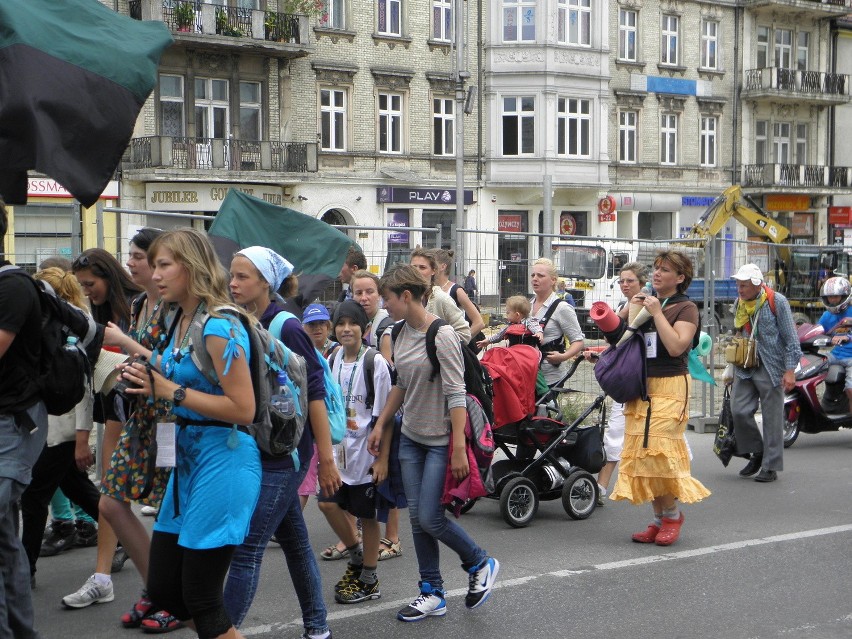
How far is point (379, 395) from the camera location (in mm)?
6508

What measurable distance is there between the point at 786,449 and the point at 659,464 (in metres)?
4.91

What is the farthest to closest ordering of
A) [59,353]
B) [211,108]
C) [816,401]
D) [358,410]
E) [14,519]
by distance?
[211,108] → [816,401] → [358,410] → [14,519] → [59,353]

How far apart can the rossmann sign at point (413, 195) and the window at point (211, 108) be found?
521cm

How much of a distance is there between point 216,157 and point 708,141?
770 inches

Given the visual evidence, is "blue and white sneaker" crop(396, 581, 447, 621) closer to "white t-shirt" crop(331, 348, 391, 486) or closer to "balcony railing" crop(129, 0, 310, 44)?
"white t-shirt" crop(331, 348, 391, 486)

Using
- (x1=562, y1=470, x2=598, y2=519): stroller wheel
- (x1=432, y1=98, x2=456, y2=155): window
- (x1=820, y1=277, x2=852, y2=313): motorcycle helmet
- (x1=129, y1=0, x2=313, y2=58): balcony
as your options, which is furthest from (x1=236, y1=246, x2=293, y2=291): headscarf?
(x1=432, y1=98, x2=456, y2=155): window

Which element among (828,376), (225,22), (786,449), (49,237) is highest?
(225,22)

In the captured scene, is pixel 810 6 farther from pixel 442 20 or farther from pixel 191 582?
pixel 191 582

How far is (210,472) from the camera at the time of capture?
4227mm

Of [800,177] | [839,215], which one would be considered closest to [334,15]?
[800,177]

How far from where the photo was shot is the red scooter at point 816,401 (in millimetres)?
11594

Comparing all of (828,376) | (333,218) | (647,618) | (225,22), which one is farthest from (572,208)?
(647,618)

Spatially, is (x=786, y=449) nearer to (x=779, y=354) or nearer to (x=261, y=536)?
(x=779, y=354)

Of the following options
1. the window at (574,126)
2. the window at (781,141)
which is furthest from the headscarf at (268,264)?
the window at (781,141)
